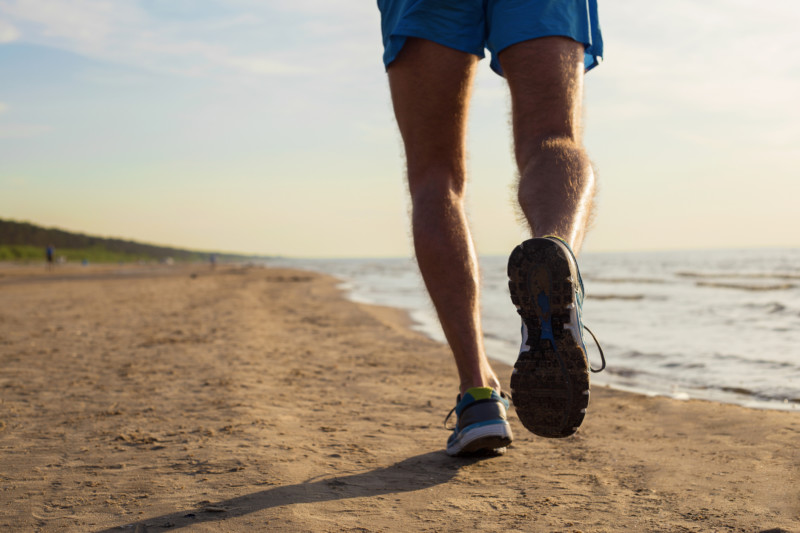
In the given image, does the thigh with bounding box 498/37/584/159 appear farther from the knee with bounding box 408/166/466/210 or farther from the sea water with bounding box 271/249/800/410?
the sea water with bounding box 271/249/800/410

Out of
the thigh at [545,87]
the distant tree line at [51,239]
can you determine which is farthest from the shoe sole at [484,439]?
the distant tree line at [51,239]

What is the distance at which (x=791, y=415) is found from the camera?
2260 mm

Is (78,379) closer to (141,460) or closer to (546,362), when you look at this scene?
(141,460)

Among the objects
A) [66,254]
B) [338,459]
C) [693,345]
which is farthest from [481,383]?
[66,254]

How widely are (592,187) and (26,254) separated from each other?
5959cm

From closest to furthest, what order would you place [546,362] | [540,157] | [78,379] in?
[546,362], [540,157], [78,379]

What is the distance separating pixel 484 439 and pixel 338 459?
1.41 ft

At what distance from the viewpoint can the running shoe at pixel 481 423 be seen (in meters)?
1.61

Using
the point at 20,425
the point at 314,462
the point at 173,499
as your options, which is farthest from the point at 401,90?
the point at 20,425

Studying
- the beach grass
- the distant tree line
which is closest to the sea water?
the beach grass

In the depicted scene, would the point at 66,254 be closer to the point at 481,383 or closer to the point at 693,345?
the point at 693,345

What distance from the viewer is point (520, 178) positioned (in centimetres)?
138

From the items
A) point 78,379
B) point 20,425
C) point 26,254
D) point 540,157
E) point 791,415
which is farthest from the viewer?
point 26,254

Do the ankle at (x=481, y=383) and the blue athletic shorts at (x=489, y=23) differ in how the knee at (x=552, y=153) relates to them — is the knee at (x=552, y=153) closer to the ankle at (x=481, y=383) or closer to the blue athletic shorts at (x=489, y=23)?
the blue athletic shorts at (x=489, y=23)
